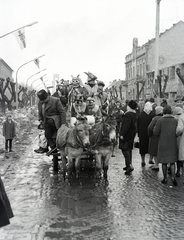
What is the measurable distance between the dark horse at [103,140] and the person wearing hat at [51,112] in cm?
135

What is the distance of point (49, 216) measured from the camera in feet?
24.0

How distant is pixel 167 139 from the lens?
10156 mm

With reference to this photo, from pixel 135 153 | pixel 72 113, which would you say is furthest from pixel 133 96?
pixel 72 113

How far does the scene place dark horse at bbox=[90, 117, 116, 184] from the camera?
9984 mm

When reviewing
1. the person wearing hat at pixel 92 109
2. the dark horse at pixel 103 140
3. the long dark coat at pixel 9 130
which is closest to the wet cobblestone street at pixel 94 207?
the dark horse at pixel 103 140

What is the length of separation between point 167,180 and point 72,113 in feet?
11.3

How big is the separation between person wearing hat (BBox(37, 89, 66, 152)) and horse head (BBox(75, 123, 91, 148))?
5.11 ft

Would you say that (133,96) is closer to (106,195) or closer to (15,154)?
(15,154)

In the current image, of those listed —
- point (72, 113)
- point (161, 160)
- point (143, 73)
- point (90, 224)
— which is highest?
point (143, 73)

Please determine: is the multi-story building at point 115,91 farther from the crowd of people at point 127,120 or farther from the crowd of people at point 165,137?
the crowd of people at point 165,137

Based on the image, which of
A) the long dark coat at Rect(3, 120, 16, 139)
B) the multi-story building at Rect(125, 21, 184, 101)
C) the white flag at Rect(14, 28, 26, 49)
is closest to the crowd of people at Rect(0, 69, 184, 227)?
the long dark coat at Rect(3, 120, 16, 139)

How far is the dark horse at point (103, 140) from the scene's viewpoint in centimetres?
998

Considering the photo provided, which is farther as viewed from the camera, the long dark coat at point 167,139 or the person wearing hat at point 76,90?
the person wearing hat at point 76,90

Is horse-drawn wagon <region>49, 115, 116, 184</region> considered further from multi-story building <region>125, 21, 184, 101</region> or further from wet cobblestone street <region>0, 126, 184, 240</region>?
multi-story building <region>125, 21, 184, 101</region>
